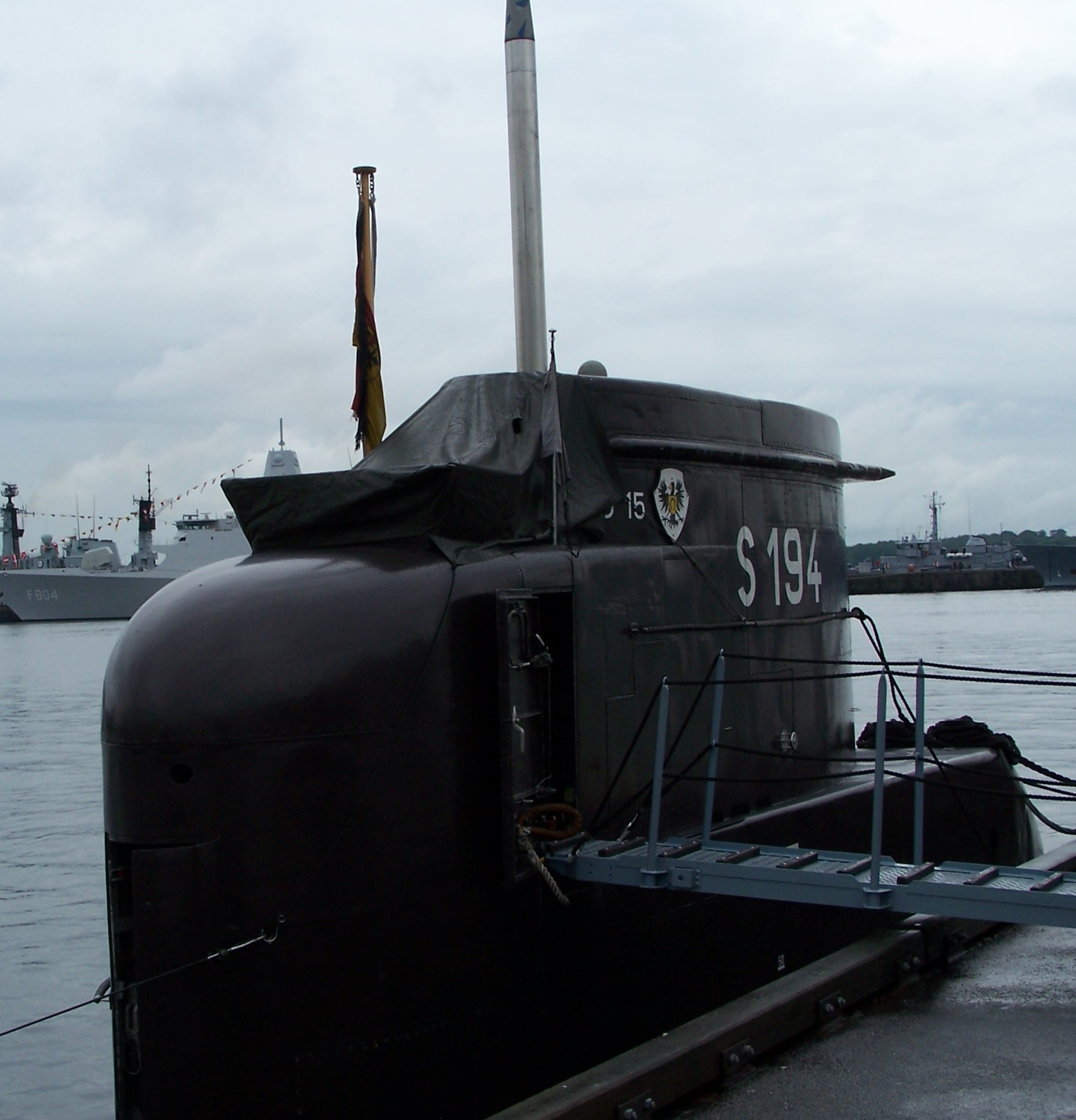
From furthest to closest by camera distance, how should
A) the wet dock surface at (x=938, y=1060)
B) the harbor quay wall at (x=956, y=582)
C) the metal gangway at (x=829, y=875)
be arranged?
the harbor quay wall at (x=956, y=582) < the metal gangway at (x=829, y=875) < the wet dock surface at (x=938, y=1060)

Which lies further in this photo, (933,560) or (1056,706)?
(933,560)

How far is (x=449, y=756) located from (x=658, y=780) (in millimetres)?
1048

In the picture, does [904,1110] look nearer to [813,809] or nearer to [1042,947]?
[1042,947]

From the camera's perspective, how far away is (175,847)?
5320 mm

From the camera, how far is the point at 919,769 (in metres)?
6.74

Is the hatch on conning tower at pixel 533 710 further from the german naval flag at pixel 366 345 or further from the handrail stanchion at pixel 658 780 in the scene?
the german naval flag at pixel 366 345

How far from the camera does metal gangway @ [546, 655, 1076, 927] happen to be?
5.72 meters

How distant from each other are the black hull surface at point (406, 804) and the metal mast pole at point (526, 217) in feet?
4.64

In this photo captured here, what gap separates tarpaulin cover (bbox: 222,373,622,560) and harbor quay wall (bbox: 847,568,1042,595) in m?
115

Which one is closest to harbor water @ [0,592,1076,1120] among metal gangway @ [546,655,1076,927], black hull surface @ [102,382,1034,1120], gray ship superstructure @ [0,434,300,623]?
black hull surface @ [102,382,1034,1120]

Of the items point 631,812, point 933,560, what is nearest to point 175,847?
point 631,812

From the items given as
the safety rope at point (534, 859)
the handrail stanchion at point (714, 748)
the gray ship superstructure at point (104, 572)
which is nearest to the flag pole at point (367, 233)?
the handrail stanchion at point (714, 748)

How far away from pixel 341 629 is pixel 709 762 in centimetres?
236

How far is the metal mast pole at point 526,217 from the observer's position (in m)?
8.77
